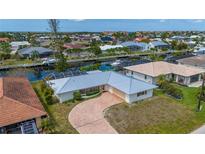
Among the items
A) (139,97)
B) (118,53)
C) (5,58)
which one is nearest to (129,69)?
(139,97)

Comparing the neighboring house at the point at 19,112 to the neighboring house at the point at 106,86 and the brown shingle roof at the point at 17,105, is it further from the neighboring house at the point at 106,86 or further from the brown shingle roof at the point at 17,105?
the neighboring house at the point at 106,86

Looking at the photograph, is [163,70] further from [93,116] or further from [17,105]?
[17,105]

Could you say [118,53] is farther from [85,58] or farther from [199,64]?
[199,64]

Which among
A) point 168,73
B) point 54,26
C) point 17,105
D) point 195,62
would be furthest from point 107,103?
point 195,62

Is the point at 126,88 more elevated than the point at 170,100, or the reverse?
the point at 126,88

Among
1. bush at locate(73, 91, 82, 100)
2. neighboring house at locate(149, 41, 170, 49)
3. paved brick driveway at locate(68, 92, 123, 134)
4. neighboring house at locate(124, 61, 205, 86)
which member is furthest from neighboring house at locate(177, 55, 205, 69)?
neighboring house at locate(149, 41, 170, 49)
